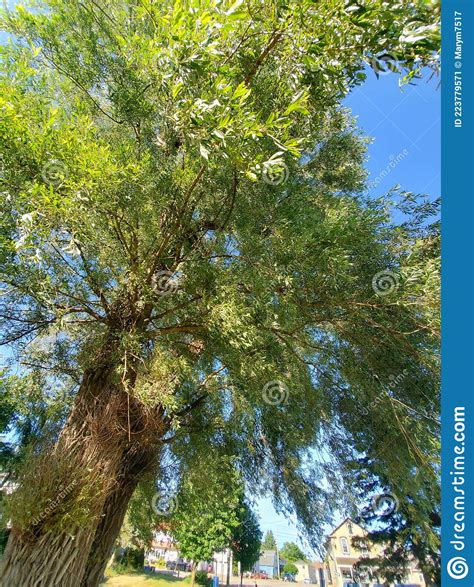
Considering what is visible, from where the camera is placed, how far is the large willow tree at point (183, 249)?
2750 mm

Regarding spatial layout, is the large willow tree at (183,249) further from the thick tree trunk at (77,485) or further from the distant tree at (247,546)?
the distant tree at (247,546)

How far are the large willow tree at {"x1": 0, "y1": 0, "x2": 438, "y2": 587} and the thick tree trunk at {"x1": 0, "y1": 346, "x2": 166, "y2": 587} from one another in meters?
0.02

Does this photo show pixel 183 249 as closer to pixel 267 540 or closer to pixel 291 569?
pixel 267 540

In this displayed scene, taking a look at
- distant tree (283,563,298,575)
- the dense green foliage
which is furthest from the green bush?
distant tree (283,563,298,575)

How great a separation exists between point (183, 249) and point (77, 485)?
3333 millimetres

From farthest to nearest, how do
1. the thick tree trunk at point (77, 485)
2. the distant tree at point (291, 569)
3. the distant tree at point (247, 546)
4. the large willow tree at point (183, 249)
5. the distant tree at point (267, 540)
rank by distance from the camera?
the distant tree at point (291, 569), the distant tree at point (267, 540), the distant tree at point (247, 546), the thick tree trunk at point (77, 485), the large willow tree at point (183, 249)

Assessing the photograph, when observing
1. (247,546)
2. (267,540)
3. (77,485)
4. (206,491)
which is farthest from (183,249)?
(267,540)

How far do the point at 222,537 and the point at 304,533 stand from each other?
1584 cm

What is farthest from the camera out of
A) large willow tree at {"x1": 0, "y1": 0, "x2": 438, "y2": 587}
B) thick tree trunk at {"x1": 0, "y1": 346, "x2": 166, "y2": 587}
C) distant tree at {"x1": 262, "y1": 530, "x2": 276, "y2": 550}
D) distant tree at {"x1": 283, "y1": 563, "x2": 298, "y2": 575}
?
distant tree at {"x1": 283, "y1": 563, "x2": 298, "y2": 575}

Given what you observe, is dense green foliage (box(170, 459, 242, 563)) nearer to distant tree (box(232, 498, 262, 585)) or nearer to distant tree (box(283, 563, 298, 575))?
distant tree (box(232, 498, 262, 585))

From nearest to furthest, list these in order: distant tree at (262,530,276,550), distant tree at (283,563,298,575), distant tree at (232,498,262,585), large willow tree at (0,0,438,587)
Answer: large willow tree at (0,0,438,587)
distant tree at (232,498,262,585)
distant tree at (262,530,276,550)
distant tree at (283,563,298,575)

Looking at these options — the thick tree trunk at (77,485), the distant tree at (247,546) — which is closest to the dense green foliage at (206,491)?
the thick tree trunk at (77,485)

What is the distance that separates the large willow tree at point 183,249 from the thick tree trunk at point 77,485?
0.07 feet

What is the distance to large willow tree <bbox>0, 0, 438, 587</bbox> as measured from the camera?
9.02ft
